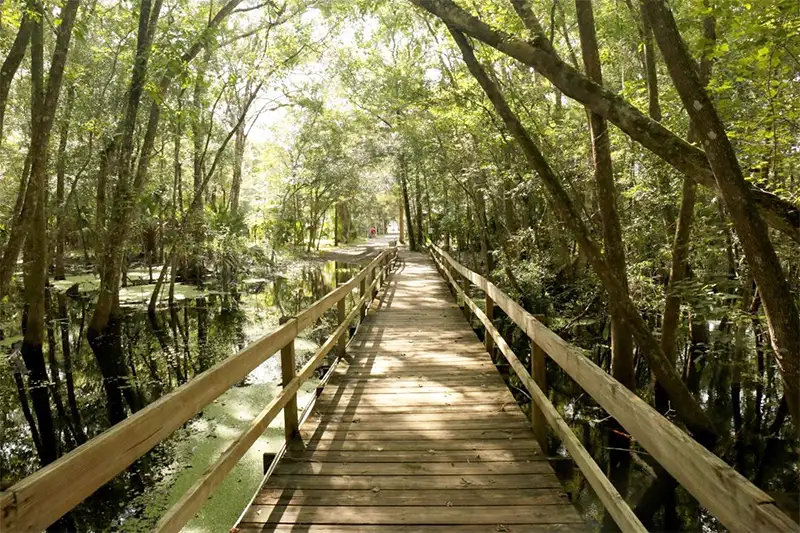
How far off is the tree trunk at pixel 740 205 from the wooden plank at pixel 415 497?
1778 millimetres

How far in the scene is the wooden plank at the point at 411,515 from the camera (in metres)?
2.76

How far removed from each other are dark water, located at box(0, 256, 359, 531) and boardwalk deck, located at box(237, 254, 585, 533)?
2226 millimetres

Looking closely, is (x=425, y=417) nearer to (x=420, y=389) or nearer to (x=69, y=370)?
(x=420, y=389)

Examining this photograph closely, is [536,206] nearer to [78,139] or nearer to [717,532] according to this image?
[717,532]

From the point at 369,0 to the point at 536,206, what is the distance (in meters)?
9.40

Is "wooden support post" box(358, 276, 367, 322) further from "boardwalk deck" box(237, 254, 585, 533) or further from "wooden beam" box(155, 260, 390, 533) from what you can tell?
"wooden beam" box(155, 260, 390, 533)

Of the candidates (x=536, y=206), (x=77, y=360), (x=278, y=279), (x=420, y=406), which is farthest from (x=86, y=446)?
(x=278, y=279)

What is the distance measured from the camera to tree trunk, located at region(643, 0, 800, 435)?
312 centimetres

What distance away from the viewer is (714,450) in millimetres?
5566

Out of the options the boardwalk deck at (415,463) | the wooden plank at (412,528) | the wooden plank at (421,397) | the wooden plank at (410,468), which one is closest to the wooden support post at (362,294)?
the boardwalk deck at (415,463)

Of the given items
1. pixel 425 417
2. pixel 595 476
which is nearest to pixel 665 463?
pixel 595 476

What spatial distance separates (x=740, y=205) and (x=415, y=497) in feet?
9.13

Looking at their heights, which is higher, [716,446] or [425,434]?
[425,434]

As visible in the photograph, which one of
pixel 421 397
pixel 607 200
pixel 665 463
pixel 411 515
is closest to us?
Answer: pixel 665 463
